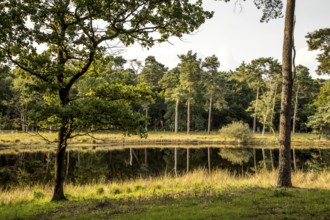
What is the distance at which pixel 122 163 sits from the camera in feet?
101

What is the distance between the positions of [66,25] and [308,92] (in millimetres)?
63983

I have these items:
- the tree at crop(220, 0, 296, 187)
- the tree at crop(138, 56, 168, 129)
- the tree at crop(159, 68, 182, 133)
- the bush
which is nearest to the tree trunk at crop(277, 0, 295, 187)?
the tree at crop(220, 0, 296, 187)

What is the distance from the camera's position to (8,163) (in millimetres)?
29344

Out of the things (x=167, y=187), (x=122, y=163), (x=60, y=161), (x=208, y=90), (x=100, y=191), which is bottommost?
(x=122, y=163)

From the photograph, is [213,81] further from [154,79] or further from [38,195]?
[38,195]

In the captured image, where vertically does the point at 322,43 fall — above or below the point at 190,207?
above

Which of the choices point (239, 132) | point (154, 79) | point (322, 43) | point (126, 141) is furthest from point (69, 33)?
point (154, 79)

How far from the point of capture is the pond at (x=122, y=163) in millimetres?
24125

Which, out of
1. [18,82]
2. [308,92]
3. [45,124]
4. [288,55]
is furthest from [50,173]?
[308,92]

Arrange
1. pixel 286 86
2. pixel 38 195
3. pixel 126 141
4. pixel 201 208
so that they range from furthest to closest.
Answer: pixel 126 141 → pixel 38 195 → pixel 286 86 → pixel 201 208

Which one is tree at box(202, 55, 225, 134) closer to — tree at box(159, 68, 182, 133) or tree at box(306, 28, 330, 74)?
tree at box(159, 68, 182, 133)

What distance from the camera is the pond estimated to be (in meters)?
24.1

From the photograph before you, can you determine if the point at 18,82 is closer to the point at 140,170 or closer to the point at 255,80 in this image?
the point at 140,170

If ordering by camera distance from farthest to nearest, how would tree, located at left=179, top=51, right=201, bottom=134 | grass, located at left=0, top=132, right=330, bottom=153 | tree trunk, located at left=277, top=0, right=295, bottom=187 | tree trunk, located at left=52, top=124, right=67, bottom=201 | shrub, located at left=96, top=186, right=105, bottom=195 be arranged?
tree, located at left=179, top=51, right=201, bottom=134 → grass, located at left=0, top=132, right=330, bottom=153 → shrub, located at left=96, top=186, right=105, bottom=195 → tree trunk, located at left=277, top=0, right=295, bottom=187 → tree trunk, located at left=52, top=124, right=67, bottom=201
